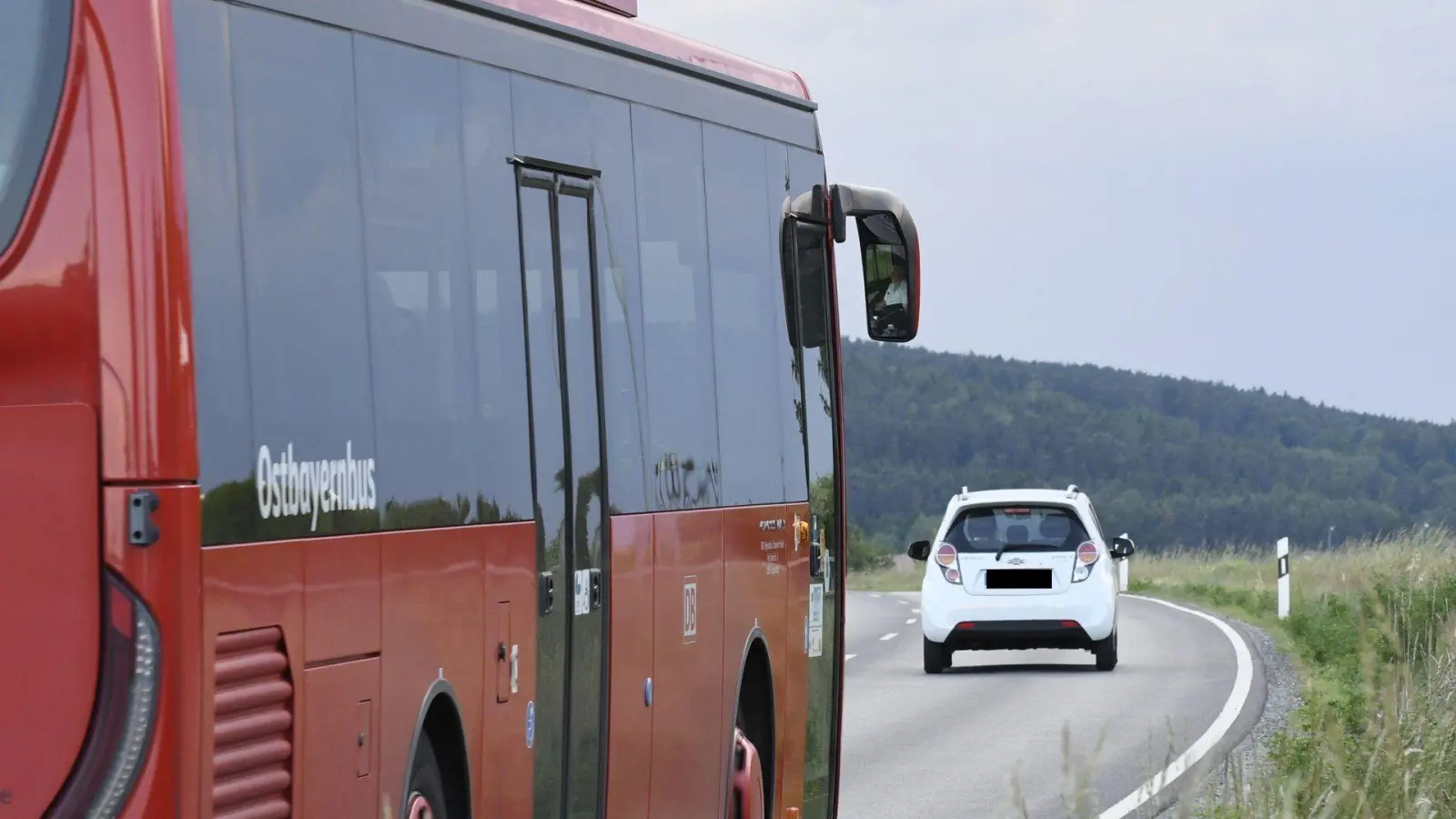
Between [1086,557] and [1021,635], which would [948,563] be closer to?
[1021,635]

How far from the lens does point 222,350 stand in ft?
19.9

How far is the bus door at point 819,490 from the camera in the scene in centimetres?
1174

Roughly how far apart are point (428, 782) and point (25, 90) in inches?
102

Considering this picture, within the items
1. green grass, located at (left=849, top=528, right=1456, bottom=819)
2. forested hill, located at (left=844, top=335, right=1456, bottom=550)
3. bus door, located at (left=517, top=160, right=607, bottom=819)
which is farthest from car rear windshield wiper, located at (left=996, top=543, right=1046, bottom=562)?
forested hill, located at (left=844, top=335, right=1456, bottom=550)

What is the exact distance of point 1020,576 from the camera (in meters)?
25.1

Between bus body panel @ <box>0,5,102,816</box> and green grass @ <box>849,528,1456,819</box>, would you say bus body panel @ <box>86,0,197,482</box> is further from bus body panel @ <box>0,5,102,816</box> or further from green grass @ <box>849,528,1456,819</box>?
green grass @ <box>849,528,1456,819</box>

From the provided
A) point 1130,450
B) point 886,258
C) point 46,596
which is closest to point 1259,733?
point 886,258

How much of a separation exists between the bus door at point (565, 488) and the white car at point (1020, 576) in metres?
16.3

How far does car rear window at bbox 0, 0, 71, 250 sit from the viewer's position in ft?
19.1

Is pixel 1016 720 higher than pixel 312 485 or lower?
lower

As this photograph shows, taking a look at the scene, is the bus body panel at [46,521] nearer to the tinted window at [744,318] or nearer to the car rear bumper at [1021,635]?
the tinted window at [744,318]

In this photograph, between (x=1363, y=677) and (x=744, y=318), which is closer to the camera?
(x=1363, y=677)

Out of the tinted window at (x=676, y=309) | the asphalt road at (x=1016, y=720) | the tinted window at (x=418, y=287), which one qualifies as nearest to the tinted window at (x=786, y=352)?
the tinted window at (x=676, y=309)

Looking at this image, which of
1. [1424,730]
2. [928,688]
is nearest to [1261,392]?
[928,688]
